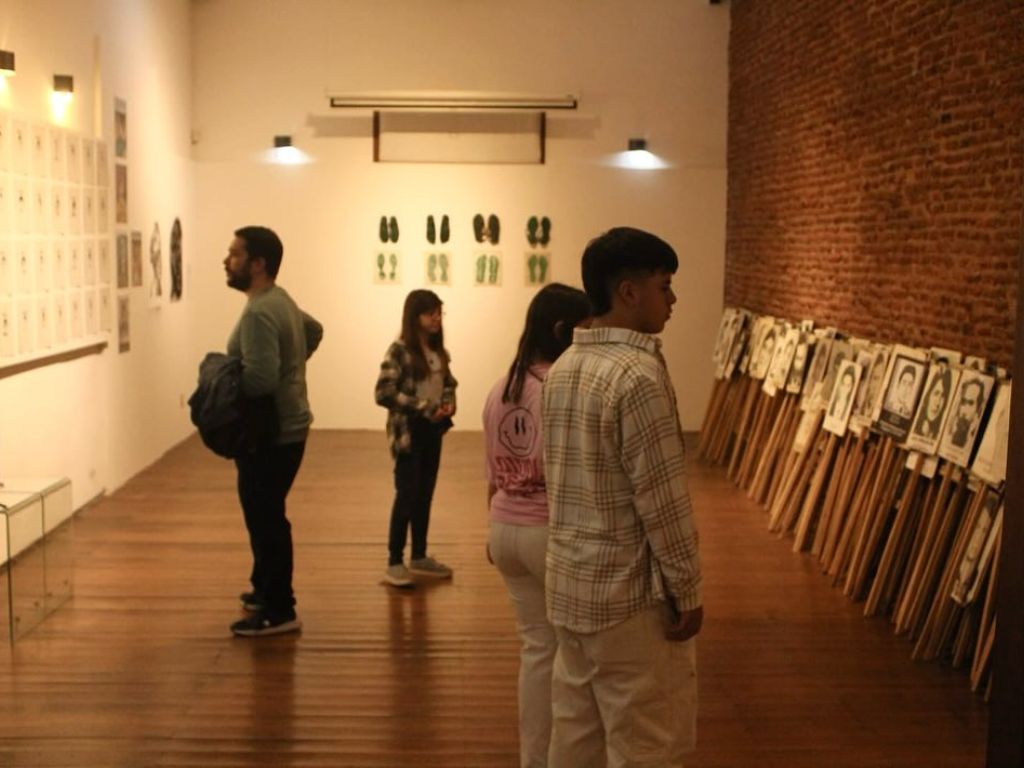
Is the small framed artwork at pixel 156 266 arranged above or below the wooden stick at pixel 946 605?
above

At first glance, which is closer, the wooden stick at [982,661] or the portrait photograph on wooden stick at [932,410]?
the wooden stick at [982,661]

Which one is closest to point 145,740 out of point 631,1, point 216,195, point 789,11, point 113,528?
point 113,528

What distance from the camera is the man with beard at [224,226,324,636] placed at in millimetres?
5406

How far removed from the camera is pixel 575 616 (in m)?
3.06

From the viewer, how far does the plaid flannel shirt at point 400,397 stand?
6355 millimetres

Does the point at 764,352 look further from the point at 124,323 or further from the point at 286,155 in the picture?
the point at 286,155

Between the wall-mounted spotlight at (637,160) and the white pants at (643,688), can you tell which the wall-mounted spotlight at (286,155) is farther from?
the white pants at (643,688)

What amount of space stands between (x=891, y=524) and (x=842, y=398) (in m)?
1.01

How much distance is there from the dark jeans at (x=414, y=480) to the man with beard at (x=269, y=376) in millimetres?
896

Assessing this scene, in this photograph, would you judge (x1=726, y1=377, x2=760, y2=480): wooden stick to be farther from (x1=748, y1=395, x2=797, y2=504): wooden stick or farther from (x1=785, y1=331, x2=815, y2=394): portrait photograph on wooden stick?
(x1=785, y1=331, x2=815, y2=394): portrait photograph on wooden stick

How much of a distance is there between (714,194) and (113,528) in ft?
20.8

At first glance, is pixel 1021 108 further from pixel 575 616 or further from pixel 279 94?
pixel 279 94

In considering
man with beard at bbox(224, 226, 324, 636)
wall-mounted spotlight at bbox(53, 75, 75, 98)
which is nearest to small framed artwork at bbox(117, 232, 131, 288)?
wall-mounted spotlight at bbox(53, 75, 75, 98)

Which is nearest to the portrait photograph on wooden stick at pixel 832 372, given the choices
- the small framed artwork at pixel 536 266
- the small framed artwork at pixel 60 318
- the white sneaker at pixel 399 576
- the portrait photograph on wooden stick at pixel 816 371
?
the portrait photograph on wooden stick at pixel 816 371
